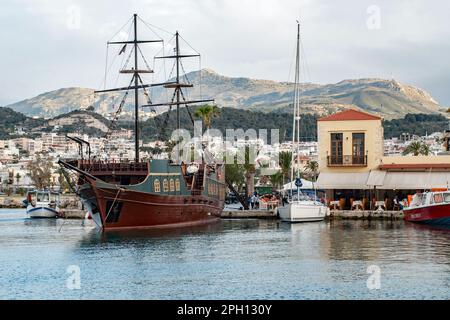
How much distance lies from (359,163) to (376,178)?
2.47m

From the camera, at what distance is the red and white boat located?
52.4 metres

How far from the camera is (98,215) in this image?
172 feet

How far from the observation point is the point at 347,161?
64.5 metres

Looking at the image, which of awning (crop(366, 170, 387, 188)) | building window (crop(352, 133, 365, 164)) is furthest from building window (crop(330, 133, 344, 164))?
awning (crop(366, 170, 387, 188))

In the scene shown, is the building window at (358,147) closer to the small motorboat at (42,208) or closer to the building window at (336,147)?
the building window at (336,147)

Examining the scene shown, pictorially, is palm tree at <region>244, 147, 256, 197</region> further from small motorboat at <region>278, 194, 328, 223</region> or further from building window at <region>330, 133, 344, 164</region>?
small motorboat at <region>278, 194, 328, 223</region>

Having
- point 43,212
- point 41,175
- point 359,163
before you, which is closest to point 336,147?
point 359,163

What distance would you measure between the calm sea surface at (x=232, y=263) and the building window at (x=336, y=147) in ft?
42.9

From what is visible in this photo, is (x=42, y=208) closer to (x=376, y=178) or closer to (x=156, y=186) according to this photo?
(x=156, y=186)

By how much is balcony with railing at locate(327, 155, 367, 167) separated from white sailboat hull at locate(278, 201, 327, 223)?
726cm

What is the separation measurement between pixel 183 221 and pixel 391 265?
26201 mm

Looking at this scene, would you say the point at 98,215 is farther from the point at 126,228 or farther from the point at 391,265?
the point at 391,265
